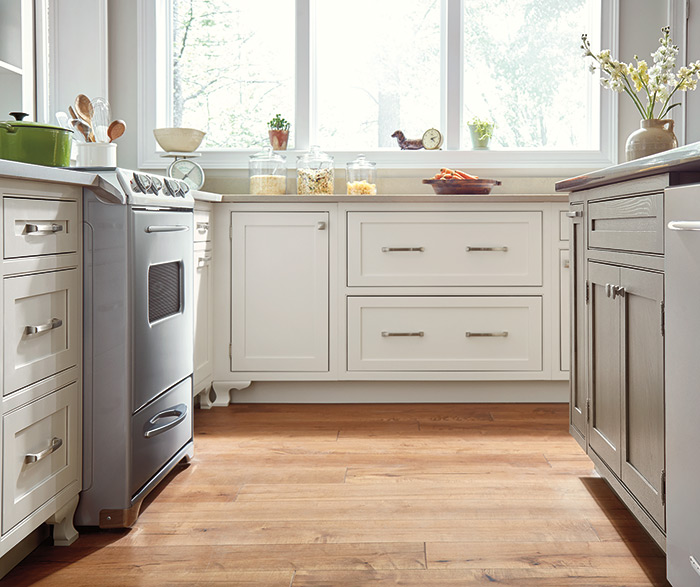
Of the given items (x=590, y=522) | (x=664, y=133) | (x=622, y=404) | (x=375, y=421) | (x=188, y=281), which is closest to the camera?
(x=622, y=404)

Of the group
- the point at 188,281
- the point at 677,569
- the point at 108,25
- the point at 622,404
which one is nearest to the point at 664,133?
the point at 622,404

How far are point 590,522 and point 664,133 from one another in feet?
3.64

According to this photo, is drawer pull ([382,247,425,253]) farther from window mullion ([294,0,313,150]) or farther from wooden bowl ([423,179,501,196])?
window mullion ([294,0,313,150])

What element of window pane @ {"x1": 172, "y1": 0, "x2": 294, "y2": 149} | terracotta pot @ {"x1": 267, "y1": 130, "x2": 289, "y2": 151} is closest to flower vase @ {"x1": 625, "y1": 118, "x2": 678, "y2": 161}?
terracotta pot @ {"x1": 267, "y1": 130, "x2": 289, "y2": 151}

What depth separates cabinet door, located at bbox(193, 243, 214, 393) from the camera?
2844mm

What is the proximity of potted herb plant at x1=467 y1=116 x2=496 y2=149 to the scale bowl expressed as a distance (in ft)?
4.51

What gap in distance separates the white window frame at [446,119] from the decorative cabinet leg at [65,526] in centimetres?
222

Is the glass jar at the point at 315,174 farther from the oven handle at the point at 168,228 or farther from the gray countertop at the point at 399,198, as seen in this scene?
the oven handle at the point at 168,228

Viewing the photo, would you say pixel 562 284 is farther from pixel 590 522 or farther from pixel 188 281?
pixel 188 281

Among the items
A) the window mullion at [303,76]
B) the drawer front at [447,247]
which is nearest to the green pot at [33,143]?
the drawer front at [447,247]

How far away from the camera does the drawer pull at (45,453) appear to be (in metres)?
1.46

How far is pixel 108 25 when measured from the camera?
11.5ft

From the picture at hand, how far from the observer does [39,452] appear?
151cm

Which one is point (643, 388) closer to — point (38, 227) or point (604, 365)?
point (604, 365)
